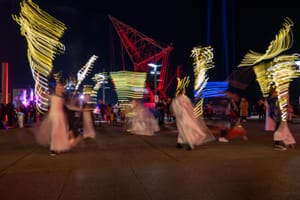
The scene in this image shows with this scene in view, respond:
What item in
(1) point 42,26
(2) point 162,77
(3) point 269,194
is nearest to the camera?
(3) point 269,194

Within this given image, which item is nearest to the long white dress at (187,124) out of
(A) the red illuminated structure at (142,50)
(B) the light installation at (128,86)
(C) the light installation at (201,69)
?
(C) the light installation at (201,69)

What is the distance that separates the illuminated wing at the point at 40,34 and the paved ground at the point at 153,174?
7.02 metres

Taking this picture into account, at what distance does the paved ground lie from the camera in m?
5.90

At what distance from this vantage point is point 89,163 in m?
8.91

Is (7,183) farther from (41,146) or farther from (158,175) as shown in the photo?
(41,146)

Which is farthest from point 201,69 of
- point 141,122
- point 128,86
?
point 128,86

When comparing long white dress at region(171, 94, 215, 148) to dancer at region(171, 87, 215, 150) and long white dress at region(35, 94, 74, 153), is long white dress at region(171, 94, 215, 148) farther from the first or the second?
long white dress at region(35, 94, 74, 153)

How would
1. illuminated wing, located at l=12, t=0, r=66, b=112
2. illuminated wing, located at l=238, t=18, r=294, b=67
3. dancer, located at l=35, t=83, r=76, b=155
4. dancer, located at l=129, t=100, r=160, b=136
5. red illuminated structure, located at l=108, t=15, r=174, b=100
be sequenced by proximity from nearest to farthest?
dancer, located at l=35, t=83, r=76, b=155
illuminated wing, located at l=12, t=0, r=66, b=112
dancer, located at l=129, t=100, r=160, b=136
illuminated wing, located at l=238, t=18, r=294, b=67
red illuminated structure, located at l=108, t=15, r=174, b=100

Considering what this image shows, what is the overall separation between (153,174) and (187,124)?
13.2 feet

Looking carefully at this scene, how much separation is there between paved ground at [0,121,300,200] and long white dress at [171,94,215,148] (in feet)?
1.24

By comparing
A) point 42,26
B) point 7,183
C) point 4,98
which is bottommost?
point 7,183

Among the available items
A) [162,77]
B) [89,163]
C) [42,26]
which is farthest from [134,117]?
[162,77]

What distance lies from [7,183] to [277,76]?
13771mm

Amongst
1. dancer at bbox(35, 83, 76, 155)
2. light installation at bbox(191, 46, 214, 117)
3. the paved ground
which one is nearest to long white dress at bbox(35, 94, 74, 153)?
dancer at bbox(35, 83, 76, 155)
